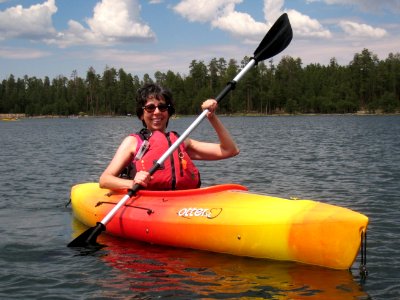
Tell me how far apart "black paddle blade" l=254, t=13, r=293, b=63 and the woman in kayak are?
1.43 m

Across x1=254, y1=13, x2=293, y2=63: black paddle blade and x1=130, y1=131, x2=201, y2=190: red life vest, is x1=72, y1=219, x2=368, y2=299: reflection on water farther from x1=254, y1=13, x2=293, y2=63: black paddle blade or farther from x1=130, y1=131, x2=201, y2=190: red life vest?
x1=254, y1=13, x2=293, y2=63: black paddle blade

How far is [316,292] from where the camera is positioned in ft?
16.7

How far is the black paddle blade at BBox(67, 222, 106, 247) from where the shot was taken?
6.53 m

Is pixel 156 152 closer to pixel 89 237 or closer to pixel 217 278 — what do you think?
pixel 89 237

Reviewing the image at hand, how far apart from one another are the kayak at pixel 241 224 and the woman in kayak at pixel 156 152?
0.24 m

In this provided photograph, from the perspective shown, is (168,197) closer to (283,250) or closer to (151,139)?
(151,139)

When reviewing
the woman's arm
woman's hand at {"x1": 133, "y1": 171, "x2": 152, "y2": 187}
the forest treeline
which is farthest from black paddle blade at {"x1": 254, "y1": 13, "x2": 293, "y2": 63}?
the forest treeline

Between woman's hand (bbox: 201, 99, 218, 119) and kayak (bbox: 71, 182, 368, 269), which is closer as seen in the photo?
kayak (bbox: 71, 182, 368, 269)

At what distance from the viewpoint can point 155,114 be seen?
6.73 meters

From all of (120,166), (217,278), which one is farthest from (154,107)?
(217,278)

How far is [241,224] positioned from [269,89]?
118 meters

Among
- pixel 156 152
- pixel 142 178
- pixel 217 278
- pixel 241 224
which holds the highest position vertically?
pixel 156 152

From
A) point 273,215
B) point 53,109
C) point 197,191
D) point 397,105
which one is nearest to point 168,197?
point 197,191

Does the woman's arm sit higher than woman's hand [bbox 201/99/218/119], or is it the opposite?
woman's hand [bbox 201/99/218/119]
